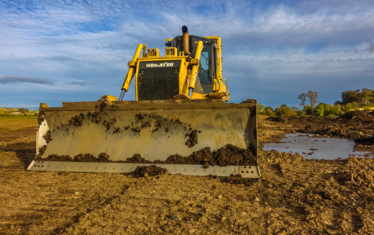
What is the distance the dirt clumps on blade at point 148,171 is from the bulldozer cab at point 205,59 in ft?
10.4

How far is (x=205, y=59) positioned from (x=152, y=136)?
3720 mm

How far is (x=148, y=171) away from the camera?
14.7ft

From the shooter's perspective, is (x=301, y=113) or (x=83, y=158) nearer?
(x=83, y=158)

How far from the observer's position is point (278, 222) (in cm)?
269

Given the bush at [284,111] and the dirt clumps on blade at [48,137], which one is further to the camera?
the bush at [284,111]

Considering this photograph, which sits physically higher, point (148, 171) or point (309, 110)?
point (309, 110)

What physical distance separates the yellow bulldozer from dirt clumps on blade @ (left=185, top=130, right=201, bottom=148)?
0.06 feet

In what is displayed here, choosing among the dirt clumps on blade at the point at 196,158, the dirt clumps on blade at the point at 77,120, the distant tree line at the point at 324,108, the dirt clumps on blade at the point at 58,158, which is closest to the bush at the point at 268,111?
the distant tree line at the point at 324,108

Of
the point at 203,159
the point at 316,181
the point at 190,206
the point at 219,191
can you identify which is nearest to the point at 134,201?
the point at 190,206

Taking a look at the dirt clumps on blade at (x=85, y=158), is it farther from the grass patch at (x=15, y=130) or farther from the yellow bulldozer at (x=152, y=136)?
the grass patch at (x=15, y=130)

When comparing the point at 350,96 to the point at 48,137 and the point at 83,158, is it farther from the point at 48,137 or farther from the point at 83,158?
the point at 48,137

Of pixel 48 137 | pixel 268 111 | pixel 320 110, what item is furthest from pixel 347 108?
pixel 48 137

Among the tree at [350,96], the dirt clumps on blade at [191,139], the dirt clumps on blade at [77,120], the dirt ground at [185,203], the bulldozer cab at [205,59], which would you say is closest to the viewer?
the dirt ground at [185,203]

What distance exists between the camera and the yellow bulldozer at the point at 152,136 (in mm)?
4512
